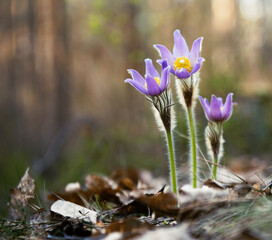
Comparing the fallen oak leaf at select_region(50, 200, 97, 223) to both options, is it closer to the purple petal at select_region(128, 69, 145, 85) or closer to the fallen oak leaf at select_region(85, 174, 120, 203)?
the fallen oak leaf at select_region(85, 174, 120, 203)

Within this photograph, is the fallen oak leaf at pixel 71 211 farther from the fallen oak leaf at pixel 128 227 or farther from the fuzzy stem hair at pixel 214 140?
the fuzzy stem hair at pixel 214 140

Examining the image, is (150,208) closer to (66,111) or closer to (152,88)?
(152,88)

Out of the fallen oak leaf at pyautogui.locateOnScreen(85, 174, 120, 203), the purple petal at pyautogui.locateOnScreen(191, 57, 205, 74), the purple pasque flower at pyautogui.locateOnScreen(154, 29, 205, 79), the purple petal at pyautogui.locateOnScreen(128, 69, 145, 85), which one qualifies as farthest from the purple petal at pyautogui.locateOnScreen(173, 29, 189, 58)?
the fallen oak leaf at pyautogui.locateOnScreen(85, 174, 120, 203)

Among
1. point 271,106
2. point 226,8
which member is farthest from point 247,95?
point 226,8

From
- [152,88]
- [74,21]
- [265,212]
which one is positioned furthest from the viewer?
[74,21]

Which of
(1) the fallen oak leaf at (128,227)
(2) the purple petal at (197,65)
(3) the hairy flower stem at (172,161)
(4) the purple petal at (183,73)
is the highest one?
(2) the purple petal at (197,65)

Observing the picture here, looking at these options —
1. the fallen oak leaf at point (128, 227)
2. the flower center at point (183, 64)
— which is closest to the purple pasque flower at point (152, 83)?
the flower center at point (183, 64)
